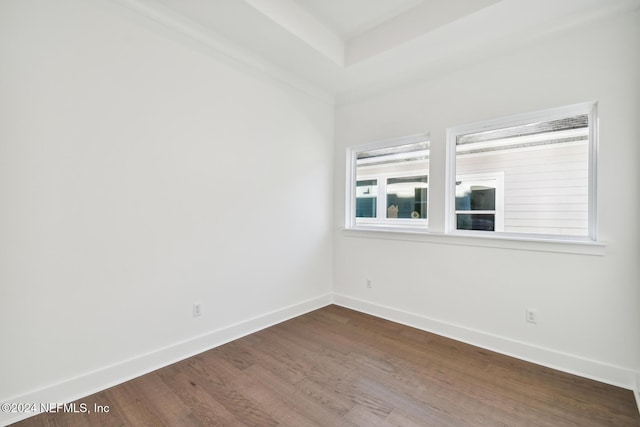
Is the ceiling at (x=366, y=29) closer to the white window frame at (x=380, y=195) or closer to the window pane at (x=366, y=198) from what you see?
the white window frame at (x=380, y=195)

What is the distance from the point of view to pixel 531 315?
93.2 inches

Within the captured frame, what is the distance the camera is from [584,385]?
203 centimetres

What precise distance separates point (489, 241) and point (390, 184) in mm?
1303

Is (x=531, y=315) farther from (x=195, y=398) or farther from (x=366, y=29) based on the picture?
(x=366, y=29)

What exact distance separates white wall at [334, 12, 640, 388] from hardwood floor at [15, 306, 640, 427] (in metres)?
0.27

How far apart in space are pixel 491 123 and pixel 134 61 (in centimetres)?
305

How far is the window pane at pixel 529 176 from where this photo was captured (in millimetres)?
2291

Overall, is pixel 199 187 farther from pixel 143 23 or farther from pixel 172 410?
pixel 172 410

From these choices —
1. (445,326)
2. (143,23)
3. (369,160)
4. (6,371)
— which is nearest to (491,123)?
(369,160)

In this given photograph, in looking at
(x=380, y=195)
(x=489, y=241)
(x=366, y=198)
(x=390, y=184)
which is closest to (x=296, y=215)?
(x=366, y=198)

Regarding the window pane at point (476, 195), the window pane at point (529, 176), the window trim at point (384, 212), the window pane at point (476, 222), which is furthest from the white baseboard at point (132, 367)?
the window pane at point (529, 176)

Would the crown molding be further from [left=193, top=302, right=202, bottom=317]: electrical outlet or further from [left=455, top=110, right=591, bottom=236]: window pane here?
[left=193, top=302, right=202, bottom=317]: electrical outlet

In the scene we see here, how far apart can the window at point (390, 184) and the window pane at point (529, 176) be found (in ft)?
1.35

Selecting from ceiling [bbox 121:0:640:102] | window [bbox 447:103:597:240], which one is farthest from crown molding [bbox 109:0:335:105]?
window [bbox 447:103:597:240]
